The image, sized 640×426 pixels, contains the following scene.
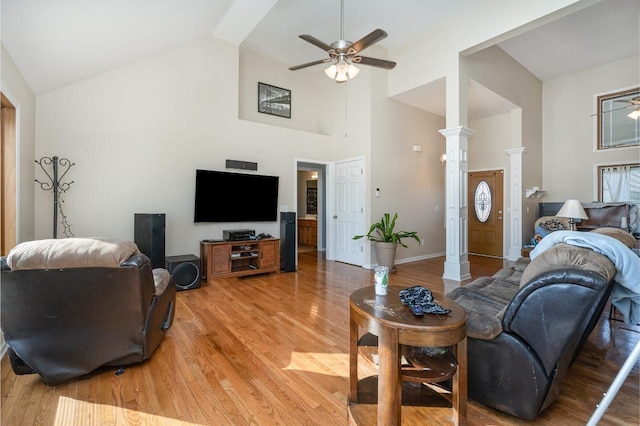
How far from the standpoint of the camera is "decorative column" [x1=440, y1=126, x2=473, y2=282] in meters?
4.49

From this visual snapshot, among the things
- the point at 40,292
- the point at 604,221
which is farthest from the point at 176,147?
the point at 604,221

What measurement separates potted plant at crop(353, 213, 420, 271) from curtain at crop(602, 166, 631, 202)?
404 centimetres

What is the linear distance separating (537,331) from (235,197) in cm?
426

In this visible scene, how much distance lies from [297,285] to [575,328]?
324 centimetres

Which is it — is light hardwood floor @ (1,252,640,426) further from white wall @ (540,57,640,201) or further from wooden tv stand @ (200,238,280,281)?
white wall @ (540,57,640,201)

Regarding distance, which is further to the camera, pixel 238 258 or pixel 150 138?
pixel 238 258

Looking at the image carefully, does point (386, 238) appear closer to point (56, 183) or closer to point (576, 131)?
point (56, 183)

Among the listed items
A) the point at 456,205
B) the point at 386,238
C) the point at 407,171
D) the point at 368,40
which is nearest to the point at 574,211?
the point at 456,205

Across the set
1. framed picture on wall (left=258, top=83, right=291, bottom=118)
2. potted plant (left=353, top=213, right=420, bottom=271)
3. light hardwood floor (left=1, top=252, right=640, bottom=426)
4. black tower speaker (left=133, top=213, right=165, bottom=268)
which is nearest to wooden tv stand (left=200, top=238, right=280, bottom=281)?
black tower speaker (left=133, top=213, right=165, bottom=268)

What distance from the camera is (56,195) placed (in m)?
Result: 3.51

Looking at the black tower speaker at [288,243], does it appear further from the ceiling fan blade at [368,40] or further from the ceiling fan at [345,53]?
the ceiling fan blade at [368,40]

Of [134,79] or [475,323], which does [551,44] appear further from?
[134,79]

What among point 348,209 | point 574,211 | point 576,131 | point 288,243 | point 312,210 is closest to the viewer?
point 574,211

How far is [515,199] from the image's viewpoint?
20.0ft
